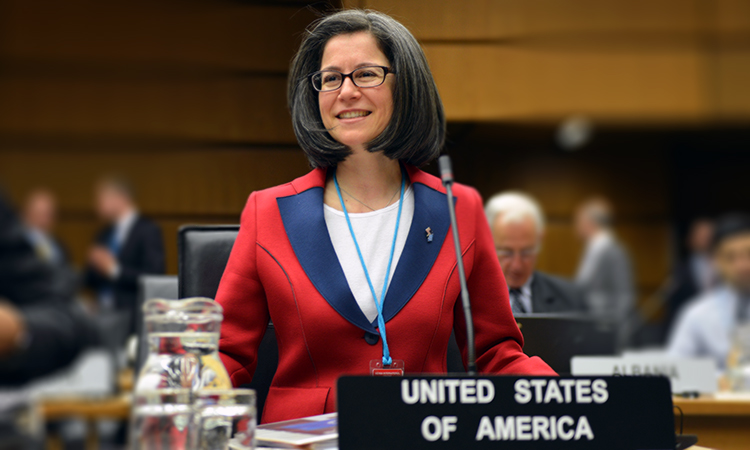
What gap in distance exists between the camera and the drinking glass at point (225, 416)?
737 millimetres

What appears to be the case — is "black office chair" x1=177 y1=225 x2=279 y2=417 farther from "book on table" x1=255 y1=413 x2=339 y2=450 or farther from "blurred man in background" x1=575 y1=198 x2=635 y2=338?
"blurred man in background" x1=575 y1=198 x2=635 y2=338

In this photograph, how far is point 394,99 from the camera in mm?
1290

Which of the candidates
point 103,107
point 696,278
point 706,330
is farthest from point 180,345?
point 696,278

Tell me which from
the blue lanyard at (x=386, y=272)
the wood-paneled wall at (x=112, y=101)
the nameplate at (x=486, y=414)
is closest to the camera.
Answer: the nameplate at (x=486, y=414)

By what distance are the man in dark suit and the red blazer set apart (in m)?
1.63

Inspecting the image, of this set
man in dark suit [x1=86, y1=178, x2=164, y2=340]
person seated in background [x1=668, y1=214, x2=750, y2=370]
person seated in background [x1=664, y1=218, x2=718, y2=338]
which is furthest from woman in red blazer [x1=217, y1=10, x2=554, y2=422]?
person seated in background [x1=664, y1=218, x2=718, y2=338]

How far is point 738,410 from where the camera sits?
1762mm

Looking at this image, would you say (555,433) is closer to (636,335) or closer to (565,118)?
(636,335)

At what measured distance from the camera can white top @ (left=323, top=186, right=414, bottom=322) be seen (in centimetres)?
124

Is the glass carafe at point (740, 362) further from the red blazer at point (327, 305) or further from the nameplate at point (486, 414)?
the nameplate at point (486, 414)

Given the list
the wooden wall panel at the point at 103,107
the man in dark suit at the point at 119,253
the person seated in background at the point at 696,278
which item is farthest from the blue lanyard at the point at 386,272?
the person seated in background at the point at 696,278

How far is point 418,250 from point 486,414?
0.51 metres

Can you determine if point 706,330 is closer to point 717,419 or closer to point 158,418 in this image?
point 717,419

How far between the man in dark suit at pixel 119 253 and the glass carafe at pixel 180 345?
2053 millimetres
